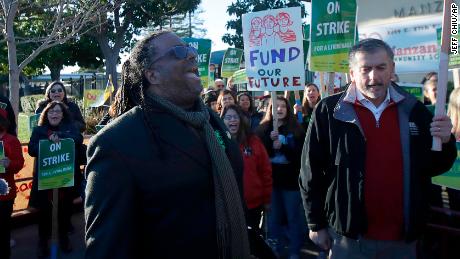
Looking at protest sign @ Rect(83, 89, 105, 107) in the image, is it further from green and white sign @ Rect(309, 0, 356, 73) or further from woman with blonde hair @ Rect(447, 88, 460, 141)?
woman with blonde hair @ Rect(447, 88, 460, 141)

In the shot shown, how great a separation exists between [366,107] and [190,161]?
4.79ft

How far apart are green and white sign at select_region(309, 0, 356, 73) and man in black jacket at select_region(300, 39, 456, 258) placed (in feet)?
8.34

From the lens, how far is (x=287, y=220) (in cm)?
558

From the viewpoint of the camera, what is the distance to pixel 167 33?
218 cm

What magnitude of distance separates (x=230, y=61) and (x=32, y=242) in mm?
8209

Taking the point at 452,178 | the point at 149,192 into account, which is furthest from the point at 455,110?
the point at 149,192

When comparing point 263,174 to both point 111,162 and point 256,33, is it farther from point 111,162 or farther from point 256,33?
point 111,162

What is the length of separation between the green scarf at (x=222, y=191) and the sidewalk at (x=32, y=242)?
168 inches

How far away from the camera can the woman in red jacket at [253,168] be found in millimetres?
4895

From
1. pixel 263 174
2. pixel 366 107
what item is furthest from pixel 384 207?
pixel 263 174

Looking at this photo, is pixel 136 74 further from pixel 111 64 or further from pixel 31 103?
pixel 111 64

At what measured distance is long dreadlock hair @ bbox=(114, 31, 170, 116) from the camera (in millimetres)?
2119

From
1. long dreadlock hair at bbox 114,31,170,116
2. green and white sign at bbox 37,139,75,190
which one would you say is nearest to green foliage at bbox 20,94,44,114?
green and white sign at bbox 37,139,75,190

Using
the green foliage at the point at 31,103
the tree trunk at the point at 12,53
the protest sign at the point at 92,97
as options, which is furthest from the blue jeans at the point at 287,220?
the green foliage at the point at 31,103
